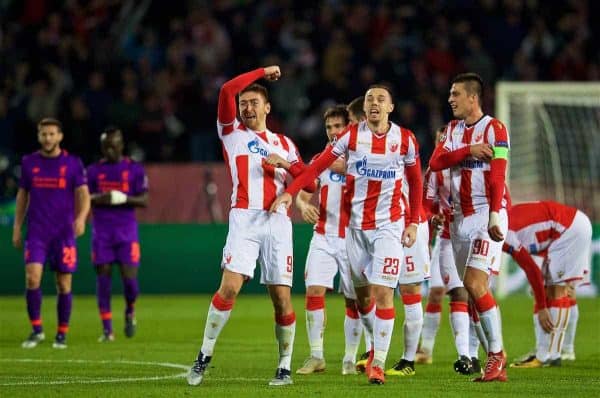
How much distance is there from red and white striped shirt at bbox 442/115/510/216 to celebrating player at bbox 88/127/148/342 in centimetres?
564

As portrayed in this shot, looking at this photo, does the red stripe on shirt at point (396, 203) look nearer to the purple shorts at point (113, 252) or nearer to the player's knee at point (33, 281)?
the player's knee at point (33, 281)

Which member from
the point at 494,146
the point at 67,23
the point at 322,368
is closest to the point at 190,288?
the point at 67,23

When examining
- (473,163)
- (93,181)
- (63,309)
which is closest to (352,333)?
(473,163)

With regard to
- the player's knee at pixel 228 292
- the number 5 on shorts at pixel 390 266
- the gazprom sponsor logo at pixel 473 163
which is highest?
the gazprom sponsor logo at pixel 473 163

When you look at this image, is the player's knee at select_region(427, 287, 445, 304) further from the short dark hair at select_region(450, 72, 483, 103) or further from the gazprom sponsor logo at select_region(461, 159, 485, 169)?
the short dark hair at select_region(450, 72, 483, 103)

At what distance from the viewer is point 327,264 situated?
11992 millimetres

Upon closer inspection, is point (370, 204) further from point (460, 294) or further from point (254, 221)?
point (460, 294)

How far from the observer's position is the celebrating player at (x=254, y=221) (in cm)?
1027

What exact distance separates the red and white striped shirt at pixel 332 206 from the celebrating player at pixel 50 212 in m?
3.50

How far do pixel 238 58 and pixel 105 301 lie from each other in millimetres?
9661

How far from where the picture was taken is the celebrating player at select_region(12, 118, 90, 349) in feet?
47.8

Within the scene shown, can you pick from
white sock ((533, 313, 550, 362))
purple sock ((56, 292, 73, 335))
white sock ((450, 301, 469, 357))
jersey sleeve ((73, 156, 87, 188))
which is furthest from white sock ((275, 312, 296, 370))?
jersey sleeve ((73, 156, 87, 188))

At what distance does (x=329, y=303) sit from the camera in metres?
21.1

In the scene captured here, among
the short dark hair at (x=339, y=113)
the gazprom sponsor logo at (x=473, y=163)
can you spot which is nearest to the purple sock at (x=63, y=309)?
the short dark hair at (x=339, y=113)
